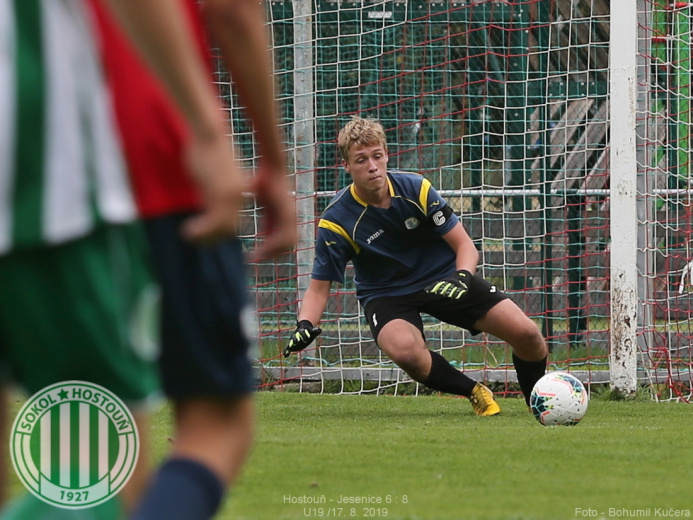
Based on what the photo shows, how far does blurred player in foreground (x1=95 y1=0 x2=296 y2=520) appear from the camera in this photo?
1431 millimetres

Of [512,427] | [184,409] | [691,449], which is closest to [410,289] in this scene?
[512,427]

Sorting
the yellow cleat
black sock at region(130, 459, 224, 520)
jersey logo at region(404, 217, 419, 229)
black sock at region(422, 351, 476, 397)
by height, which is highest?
black sock at region(130, 459, 224, 520)

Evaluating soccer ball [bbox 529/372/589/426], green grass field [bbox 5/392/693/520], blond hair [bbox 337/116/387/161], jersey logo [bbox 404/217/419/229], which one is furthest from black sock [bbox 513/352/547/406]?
blond hair [bbox 337/116/387/161]

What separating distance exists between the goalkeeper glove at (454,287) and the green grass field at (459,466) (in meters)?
0.64

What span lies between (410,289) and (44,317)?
4460mm

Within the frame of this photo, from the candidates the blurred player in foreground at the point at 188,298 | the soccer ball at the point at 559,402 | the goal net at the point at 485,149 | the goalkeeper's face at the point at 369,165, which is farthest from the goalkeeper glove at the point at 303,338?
the blurred player in foreground at the point at 188,298

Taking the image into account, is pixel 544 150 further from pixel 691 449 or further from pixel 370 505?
pixel 370 505

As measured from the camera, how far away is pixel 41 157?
52.4 inches

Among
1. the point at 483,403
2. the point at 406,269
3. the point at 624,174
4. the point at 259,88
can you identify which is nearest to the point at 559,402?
the point at 483,403

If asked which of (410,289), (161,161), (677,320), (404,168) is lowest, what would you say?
(677,320)

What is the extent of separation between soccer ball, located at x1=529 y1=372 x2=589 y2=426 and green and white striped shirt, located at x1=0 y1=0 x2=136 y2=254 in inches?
152

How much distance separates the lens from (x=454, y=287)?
5098mm

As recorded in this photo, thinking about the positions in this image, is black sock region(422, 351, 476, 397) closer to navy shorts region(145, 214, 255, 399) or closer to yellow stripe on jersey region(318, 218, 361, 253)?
yellow stripe on jersey region(318, 218, 361, 253)

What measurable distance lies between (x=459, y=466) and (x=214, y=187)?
8.53 feet
